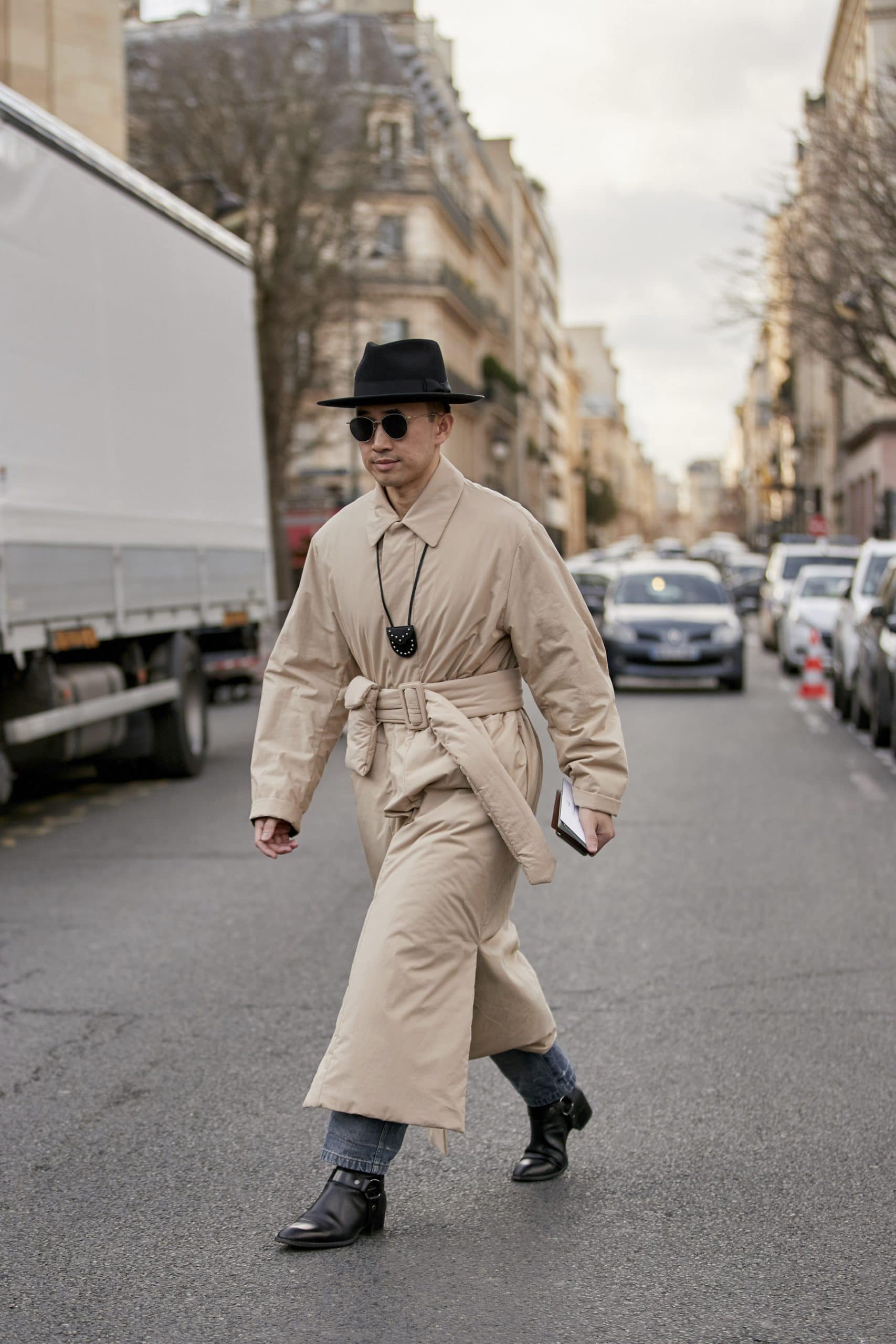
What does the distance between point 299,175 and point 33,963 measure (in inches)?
1083

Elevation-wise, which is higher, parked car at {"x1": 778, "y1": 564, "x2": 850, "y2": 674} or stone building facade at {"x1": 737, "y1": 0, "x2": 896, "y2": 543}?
stone building facade at {"x1": 737, "y1": 0, "x2": 896, "y2": 543}

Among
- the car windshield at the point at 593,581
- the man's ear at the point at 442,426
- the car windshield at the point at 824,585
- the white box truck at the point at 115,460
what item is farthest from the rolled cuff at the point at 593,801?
the car windshield at the point at 593,581

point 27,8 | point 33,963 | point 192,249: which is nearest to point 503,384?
point 27,8

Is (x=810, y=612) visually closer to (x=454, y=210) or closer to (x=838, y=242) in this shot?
(x=838, y=242)

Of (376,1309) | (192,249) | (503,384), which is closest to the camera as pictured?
(376,1309)

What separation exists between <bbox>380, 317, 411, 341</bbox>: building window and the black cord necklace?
58.4 m

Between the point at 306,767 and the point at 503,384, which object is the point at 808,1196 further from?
the point at 503,384

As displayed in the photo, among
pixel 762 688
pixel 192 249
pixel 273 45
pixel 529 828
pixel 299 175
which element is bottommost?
pixel 762 688

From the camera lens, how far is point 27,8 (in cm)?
2598

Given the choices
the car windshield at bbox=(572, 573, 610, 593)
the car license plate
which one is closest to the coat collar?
the car license plate

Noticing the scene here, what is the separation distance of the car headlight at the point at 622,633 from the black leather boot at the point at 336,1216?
60.9 ft

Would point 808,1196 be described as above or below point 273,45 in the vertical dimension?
below

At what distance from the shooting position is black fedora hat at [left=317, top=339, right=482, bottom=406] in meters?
4.04

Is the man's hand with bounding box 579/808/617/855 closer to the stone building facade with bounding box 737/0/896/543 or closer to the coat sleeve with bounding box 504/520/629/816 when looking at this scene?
the coat sleeve with bounding box 504/520/629/816
